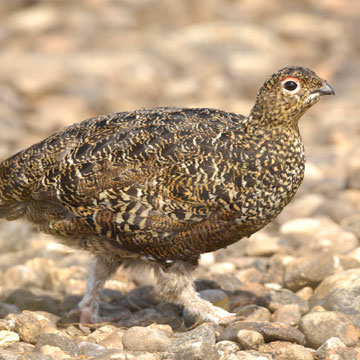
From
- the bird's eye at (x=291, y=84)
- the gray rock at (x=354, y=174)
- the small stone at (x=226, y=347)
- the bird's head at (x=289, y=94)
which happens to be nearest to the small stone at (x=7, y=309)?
the small stone at (x=226, y=347)

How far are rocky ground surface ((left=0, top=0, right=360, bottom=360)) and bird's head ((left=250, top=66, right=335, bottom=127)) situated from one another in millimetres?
1692

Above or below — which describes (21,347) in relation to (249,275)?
below

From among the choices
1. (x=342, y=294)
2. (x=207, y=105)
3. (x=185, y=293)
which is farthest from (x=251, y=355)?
(x=207, y=105)

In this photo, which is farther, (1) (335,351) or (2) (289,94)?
(2) (289,94)

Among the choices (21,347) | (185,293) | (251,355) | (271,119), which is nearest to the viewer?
(251,355)

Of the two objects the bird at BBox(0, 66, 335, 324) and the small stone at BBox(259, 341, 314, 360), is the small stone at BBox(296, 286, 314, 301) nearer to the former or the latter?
the bird at BBox(0, 66, 335, 324)

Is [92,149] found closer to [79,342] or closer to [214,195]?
[214,195]

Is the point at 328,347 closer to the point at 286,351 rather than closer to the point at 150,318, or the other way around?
the point at 286,351

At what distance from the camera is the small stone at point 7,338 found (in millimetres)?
5792

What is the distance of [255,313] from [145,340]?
1.21 m

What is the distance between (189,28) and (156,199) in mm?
12949

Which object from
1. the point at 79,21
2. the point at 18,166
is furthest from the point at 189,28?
the point at 18,166

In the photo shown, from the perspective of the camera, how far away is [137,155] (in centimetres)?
599

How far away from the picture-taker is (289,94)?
19.3 ft
